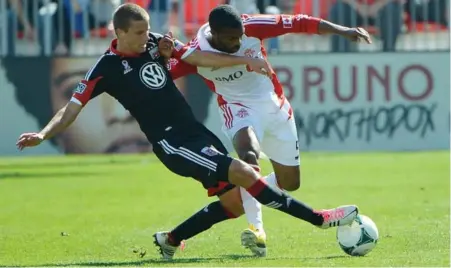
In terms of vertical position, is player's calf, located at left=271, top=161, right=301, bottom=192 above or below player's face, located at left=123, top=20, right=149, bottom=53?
below

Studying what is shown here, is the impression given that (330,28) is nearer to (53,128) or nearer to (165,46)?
(165,46)

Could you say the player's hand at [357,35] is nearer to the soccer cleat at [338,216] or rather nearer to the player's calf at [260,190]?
the soccer cleat at [338,216]

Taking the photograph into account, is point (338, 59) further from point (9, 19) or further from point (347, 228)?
point (347, 228)

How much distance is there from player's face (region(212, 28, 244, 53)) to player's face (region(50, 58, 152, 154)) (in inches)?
420

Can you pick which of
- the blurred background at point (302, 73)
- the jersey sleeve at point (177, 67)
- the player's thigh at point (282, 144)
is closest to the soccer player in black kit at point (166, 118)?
the jersey sleeve at point (177, 67)

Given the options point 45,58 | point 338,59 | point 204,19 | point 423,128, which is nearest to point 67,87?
point 45,58

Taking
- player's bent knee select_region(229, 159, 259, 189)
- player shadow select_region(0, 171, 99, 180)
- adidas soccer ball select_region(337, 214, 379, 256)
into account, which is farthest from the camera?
player shadow select_region(0, 171, 99, 180)

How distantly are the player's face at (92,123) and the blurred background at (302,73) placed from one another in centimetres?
2

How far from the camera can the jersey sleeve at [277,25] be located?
10.6 meters

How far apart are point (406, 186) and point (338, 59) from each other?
594 centimetres

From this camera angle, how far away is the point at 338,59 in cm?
2150

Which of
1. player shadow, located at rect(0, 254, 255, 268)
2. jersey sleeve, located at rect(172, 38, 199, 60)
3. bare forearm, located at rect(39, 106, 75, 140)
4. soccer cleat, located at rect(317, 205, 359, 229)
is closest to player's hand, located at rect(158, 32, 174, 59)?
jersey sleeve, located at rect(172, 38, 199, 60)

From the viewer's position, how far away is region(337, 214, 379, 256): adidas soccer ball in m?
9.54

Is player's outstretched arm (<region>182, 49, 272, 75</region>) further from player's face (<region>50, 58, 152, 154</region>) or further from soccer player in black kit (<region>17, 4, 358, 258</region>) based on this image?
player's face (<region>50, 58, 152, 154</region>)
